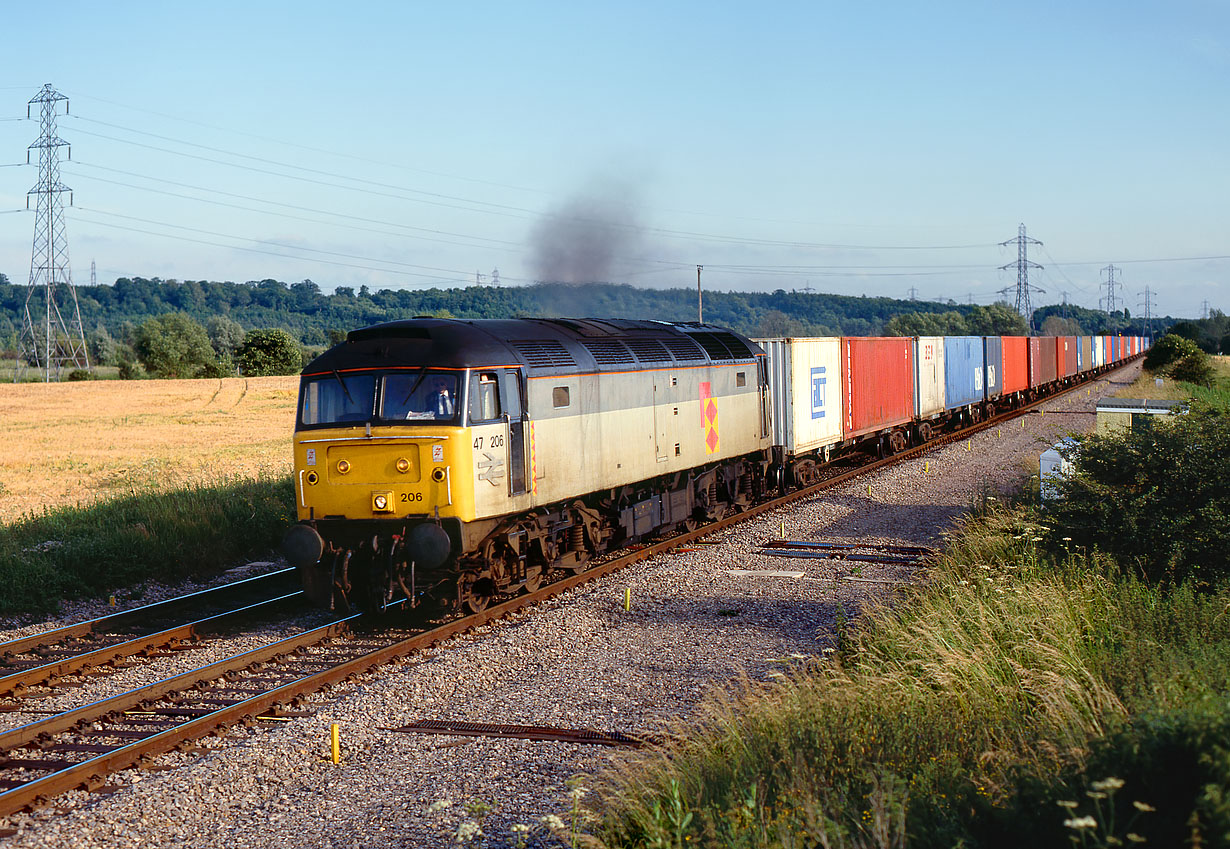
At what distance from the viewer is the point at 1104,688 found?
23.1ft

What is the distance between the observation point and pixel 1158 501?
11867 mm

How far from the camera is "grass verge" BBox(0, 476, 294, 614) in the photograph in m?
14.0

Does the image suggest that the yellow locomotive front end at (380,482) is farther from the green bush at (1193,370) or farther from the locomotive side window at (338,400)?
the green bush at (1193,370)

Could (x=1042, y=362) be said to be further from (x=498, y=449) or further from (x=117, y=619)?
(x=117, y=619)

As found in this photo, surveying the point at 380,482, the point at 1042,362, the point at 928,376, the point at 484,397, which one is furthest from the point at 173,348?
the point at 484,397

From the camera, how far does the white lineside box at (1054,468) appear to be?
Answer: 14.0 m

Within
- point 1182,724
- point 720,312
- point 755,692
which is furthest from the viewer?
point 720,312

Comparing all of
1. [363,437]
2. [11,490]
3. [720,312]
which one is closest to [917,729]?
[363,437]

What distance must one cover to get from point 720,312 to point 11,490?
4171 inches

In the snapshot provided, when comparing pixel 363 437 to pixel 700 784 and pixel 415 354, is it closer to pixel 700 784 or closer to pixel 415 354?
pixel 415 354

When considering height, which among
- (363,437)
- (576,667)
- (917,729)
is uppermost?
(363,437)

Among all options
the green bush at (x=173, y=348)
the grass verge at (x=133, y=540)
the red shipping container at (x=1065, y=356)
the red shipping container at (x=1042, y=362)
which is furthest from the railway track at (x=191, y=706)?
the green bush at (x=173, y=348)

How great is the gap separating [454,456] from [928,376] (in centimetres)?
2245

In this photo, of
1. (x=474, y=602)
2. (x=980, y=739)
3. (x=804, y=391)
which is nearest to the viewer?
(x=980, y=739)
